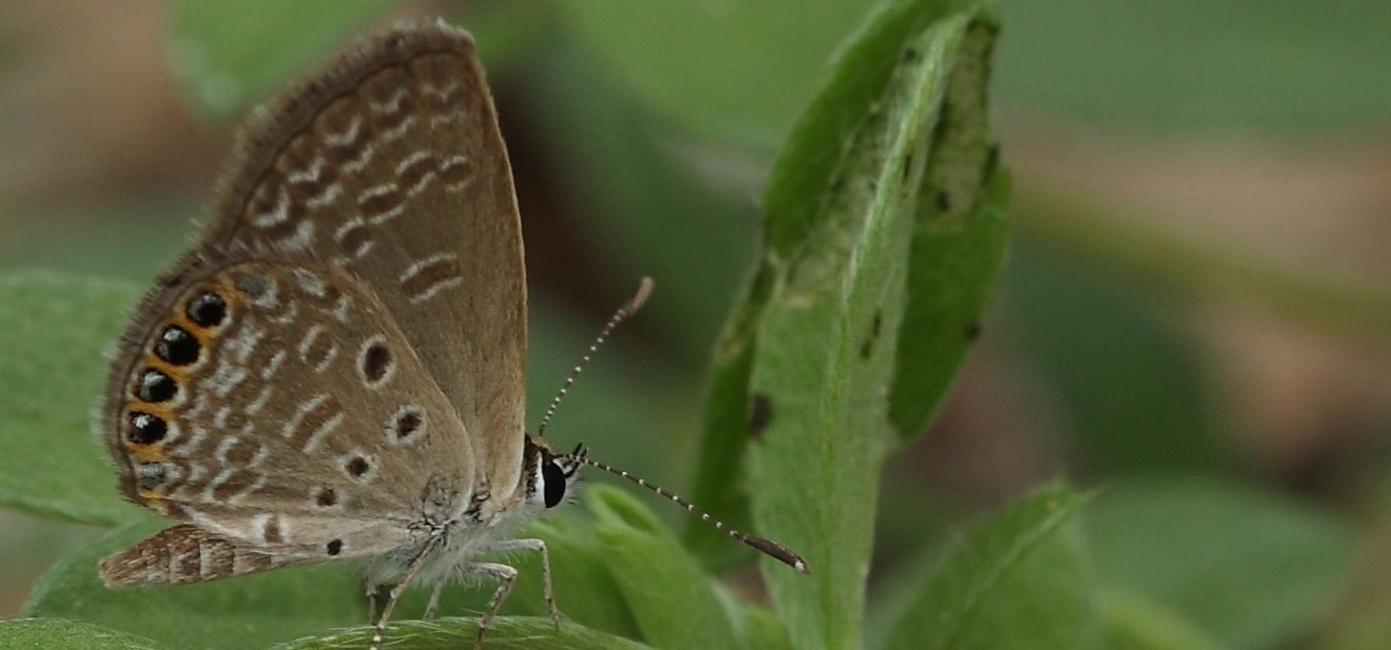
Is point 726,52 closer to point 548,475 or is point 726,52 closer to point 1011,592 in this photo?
point 548,475

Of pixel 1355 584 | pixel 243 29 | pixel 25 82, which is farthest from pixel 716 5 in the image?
pixel 25 82

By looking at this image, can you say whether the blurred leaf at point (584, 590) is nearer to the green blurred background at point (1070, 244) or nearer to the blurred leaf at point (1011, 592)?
the blurred leaf at point (1011, 592)

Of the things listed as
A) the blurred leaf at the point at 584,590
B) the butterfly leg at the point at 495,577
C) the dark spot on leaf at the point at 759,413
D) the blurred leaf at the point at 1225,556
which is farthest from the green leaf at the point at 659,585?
the blurred leaf at the point at 1225,556

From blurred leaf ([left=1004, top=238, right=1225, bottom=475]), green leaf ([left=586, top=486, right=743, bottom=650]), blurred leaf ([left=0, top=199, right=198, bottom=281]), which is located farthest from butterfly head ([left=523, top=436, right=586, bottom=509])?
blurred leaf ([left=0, top=199, right=198, bottom=281])

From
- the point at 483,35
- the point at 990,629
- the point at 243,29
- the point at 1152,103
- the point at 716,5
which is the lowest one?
the point at 990,629

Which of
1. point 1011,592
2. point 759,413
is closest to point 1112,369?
point 1011,592

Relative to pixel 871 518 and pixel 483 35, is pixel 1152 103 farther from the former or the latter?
pixel 871 518

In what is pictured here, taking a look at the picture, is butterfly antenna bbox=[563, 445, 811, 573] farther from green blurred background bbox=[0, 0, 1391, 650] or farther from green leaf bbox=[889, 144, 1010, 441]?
green blurred background bbox=[0, 0, 1391, 650]
